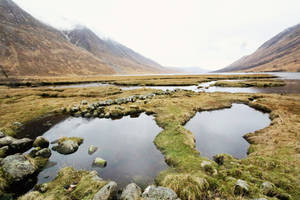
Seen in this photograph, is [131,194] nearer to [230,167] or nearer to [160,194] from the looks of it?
[160,194]

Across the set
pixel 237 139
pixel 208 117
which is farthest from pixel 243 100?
pixel 237 139

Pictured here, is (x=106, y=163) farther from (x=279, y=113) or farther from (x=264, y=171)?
(x=279, y=113)

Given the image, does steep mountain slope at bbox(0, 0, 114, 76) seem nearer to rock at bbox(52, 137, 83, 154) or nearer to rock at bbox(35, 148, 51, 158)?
rock at bbox(52, 137, 83, 154)

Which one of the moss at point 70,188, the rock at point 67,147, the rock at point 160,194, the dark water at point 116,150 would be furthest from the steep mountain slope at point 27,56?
the rock at point 160,194

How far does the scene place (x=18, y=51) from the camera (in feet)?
492

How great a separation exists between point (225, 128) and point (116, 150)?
1531 cm

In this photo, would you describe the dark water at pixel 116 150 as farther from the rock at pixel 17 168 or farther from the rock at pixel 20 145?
the rock at pixel 20 145

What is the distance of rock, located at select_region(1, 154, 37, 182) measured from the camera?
824 centimetres

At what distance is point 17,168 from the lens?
8656 millimetres

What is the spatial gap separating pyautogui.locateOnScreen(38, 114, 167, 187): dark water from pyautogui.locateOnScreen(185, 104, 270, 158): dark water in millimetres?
5507

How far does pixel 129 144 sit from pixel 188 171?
7548 mm

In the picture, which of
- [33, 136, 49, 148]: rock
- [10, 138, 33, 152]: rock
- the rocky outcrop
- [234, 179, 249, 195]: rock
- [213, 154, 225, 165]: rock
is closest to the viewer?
[234, 179, 249, 195]: rock

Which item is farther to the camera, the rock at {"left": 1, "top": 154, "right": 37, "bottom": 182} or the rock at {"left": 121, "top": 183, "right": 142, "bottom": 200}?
the rock at {"left": 1, "top": 154, "right": 37, "bottom": 182}

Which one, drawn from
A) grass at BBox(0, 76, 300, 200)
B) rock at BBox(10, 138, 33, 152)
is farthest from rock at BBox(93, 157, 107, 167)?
rock at BBox(10, 138, 33, 152)
